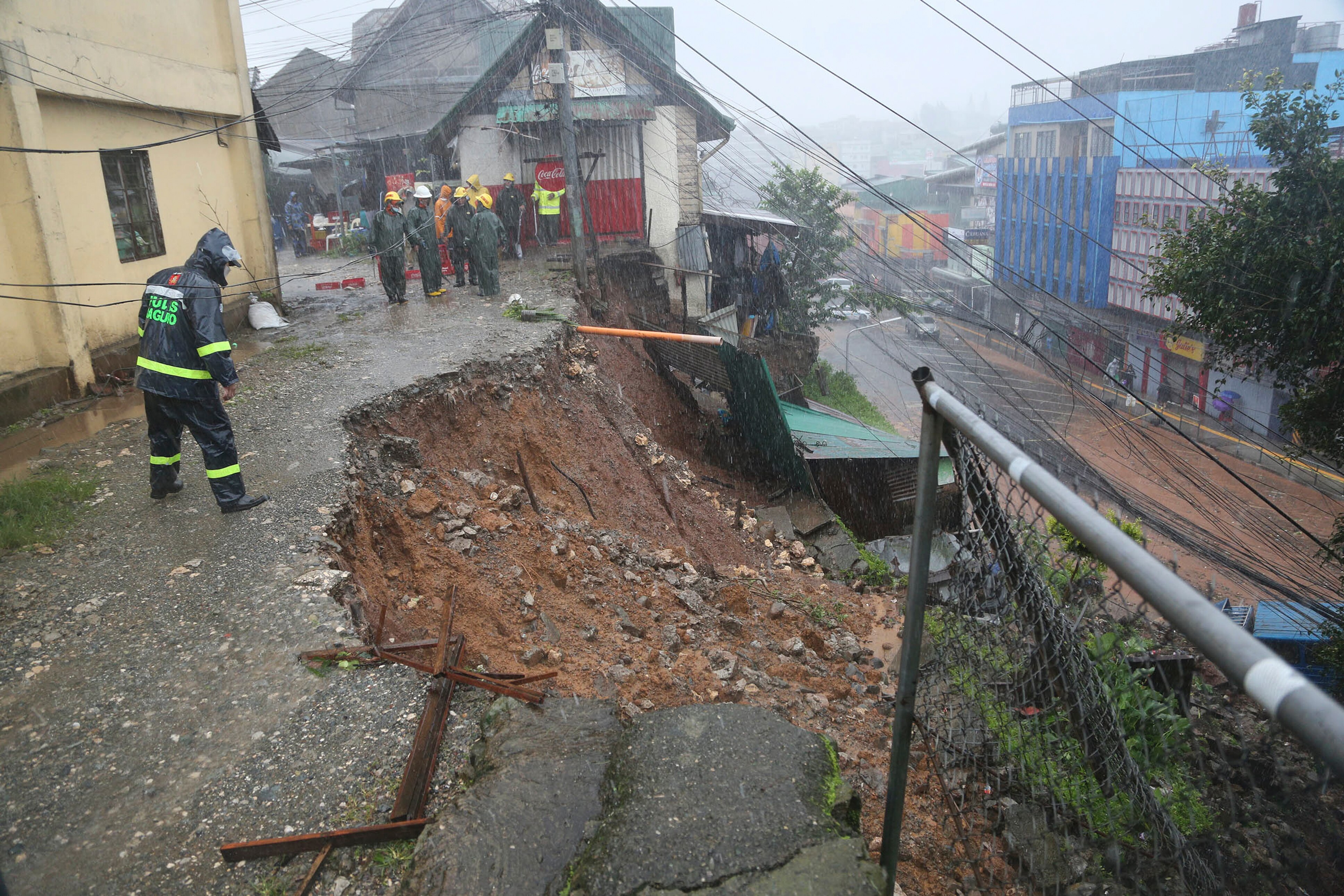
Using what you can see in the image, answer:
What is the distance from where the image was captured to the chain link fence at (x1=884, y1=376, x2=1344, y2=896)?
1938 millimetres

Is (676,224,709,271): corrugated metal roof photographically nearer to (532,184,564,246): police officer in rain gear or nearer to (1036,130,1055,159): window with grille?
(532,184,564,246): police officer in rain gear

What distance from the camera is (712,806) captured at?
7.13ft

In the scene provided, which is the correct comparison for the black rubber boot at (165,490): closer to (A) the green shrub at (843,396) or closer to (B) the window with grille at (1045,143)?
(A) the green shrub at (843,396)

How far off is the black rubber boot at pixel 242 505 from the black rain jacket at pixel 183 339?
0.61m

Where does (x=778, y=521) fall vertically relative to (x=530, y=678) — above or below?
below

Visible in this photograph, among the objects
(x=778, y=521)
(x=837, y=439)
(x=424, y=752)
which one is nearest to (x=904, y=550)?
(x=778, y=521)

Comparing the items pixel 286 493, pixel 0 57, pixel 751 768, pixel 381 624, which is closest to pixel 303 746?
pixel 381 624

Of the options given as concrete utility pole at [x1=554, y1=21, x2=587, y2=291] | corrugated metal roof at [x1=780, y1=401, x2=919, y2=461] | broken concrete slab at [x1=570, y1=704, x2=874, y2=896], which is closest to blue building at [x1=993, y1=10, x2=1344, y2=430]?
corrugated metal roof at [x1=780, y1=401, x2=919, y2=461]

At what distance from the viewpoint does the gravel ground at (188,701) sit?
239 cm

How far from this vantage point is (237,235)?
33.7ft

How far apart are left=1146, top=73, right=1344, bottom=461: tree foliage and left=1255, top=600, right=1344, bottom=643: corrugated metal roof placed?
2126mm

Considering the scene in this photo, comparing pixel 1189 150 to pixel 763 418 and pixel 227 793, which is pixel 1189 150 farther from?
pixel 227 793

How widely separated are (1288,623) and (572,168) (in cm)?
1082

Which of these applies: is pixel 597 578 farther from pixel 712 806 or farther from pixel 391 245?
pixel 391 245
